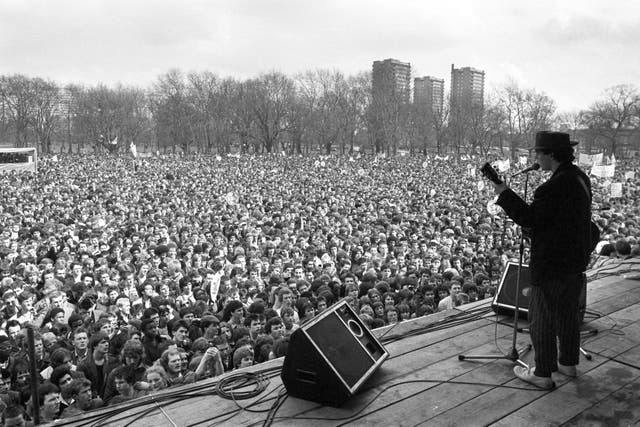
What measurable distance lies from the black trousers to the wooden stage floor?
0.66 ft

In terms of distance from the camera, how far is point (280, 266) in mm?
8852

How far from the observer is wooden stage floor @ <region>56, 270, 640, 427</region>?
2543mm

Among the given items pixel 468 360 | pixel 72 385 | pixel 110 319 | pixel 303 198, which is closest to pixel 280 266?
pixel 110 319

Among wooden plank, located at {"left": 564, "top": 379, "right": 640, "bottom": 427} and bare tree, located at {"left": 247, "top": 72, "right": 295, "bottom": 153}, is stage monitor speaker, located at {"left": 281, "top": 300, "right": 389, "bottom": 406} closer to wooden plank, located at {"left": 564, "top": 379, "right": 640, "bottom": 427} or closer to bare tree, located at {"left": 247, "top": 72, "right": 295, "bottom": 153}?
wooden plank, located at {"left": 564, "top": 379, "right": 640, "bottom": 427}

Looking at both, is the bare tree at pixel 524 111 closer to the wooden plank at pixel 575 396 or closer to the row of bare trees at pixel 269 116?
the row of bare trees at pixel 269 116

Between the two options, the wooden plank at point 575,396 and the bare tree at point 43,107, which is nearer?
the wooden plank at point 575,396

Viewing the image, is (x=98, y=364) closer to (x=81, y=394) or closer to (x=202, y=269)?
(x=81, y=394)

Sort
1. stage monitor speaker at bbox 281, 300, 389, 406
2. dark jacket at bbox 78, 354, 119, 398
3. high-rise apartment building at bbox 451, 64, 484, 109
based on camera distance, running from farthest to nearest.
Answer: high-rise apartment building at bbox 451, 64, 484, 109 < dark jacket at bbox 78, 354, 119, 398 < stage monitor speaker at bbox 281, 300, 389, 406

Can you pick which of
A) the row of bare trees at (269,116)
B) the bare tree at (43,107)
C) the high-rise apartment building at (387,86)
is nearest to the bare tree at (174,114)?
the row of bare trees at (269,116)

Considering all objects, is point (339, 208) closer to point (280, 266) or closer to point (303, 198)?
point (303, 198)

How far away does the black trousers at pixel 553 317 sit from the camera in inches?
107

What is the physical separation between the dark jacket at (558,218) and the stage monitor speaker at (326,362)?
43.3 inches

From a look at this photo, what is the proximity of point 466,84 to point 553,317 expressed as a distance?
10370 cm

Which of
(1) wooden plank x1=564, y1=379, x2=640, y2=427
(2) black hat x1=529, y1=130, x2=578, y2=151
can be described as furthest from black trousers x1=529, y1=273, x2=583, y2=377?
(2) black hat x1=529, y1=130, x2=578, y2=151
